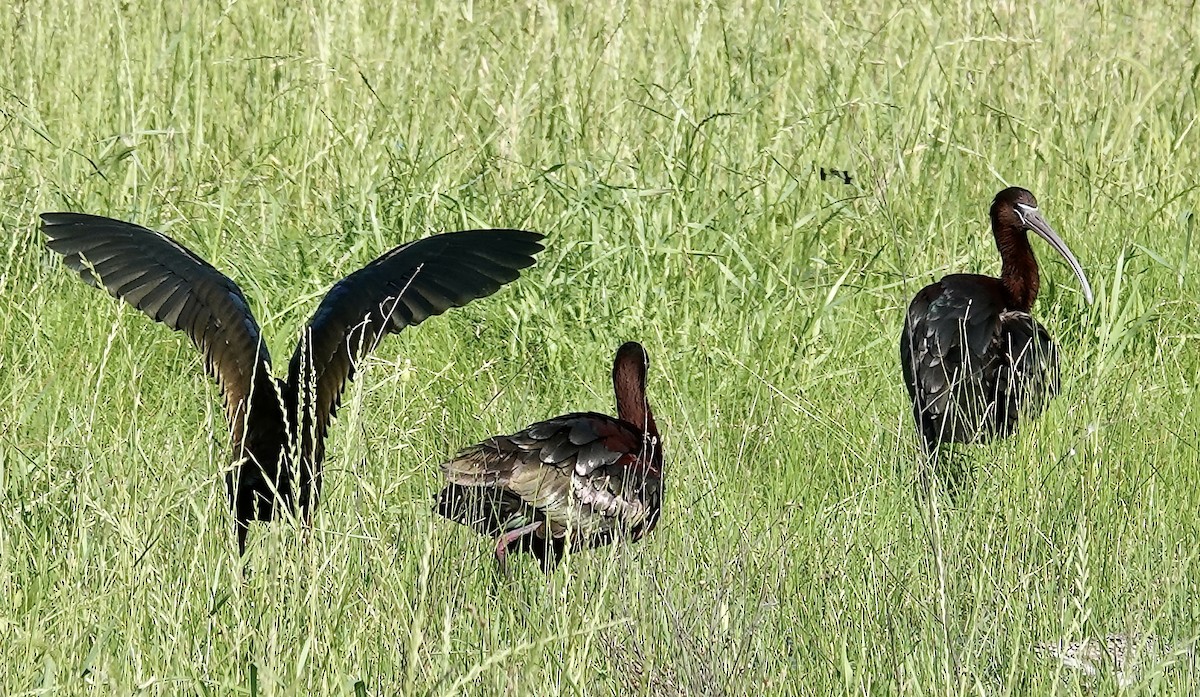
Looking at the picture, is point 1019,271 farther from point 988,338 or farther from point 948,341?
Answer: point 948,341

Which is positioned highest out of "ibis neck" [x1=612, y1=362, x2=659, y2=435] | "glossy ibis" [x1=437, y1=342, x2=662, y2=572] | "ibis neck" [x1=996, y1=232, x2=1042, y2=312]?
"ibis neck" [x1=996, y1=232, x2=1042, y2=312]

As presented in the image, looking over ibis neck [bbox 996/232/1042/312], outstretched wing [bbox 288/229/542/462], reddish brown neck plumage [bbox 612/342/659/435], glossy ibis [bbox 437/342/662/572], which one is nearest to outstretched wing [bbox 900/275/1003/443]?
ibis neck [bbox 996/232/1042/312]

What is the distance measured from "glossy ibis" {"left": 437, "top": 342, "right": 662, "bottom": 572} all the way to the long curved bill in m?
1.70

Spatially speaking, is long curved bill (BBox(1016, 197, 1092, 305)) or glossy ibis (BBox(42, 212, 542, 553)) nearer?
glossy ibis (BBox(42, 212, 542, 553))

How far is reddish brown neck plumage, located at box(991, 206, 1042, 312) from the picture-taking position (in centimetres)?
Result: 502

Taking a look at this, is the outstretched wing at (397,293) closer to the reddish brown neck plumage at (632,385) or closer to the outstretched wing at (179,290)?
the outstretched wing at (179,290)

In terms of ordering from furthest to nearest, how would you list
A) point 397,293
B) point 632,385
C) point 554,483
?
point 632,385, point 554,483, point 397,293

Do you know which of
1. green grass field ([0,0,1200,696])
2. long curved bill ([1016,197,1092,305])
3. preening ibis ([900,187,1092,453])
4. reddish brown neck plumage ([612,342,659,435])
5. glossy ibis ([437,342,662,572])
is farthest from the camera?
long curved bill ([1016,197,1092,305])

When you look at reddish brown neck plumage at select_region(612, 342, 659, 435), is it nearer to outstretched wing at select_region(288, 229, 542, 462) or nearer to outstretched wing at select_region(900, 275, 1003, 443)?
outstretched wing at select_region(288, 229, 542, 462)

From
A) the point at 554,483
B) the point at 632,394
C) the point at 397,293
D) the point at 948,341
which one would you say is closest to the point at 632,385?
the point at 632,394

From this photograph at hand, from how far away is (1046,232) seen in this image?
5.05m

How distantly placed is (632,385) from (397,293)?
2.46 ft

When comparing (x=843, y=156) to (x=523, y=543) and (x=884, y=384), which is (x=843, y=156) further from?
(x=523, y=543)

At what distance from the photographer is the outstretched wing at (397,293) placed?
139 inches
